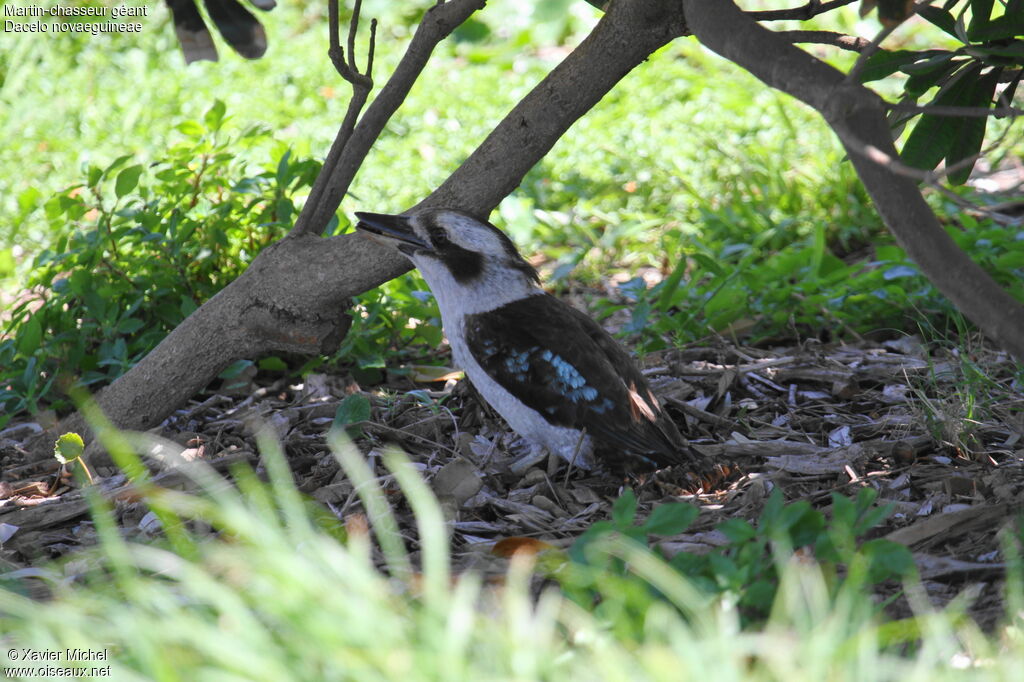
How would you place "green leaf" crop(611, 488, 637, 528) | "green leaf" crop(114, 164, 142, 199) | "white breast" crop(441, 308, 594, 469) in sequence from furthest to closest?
1. "green leaf" crop(114, 164, 142, 199)
2. "white breast" crop(441, 308, 594, 469)
3. "green leaf" crop(611, 488, 637, 528)

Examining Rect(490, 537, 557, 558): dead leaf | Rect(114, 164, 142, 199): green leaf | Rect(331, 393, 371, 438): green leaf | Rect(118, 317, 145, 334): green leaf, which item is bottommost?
Rect(490, 537, 557, 558): dead leaf

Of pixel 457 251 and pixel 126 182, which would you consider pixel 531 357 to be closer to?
pixel 457 251

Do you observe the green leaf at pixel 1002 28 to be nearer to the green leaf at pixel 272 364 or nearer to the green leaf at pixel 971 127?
the green leaf at pixel 971 127

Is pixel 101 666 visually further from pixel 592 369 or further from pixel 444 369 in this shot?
pixel 444 369

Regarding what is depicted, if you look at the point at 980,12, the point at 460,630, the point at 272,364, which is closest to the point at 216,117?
the point at 272,364

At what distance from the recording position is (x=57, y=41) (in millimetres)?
9711

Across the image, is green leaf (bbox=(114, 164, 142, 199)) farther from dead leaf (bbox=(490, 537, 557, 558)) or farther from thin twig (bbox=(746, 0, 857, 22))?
thin twig (bbox=(746, 0, 857, 22))

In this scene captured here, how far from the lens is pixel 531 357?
405 cm

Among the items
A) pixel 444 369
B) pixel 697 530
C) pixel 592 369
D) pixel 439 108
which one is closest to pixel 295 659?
pixel 697 530

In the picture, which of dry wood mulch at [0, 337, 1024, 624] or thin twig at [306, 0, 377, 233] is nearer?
dry wood mulch at [0, 337, 1024, 624]

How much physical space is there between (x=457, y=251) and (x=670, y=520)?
182cm

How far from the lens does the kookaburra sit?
3969mm

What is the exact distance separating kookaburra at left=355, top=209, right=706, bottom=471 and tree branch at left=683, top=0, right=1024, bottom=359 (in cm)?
128

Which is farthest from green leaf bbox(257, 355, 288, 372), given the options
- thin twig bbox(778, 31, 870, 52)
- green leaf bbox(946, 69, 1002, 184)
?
green leaf bbox(946, 69, 1002, 184)
